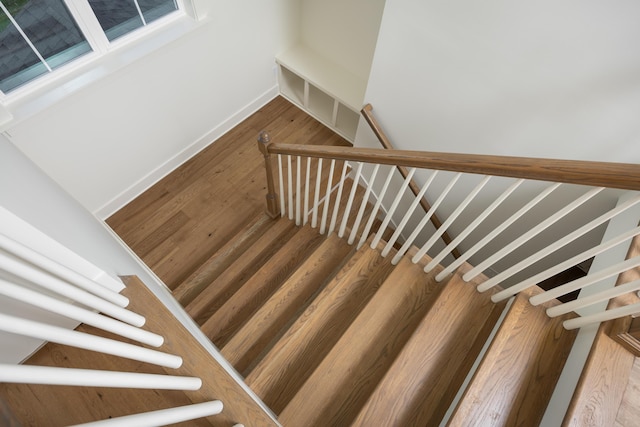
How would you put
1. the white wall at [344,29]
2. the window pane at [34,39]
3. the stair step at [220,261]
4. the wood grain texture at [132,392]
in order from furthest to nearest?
the white wall at [344,29]
the stair step at [220,261]
the window pane at [34,39]
the wood grain texture at [132,392]

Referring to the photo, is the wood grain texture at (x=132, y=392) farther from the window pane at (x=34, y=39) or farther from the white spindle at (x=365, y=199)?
the window pane at (x=34, y=39)

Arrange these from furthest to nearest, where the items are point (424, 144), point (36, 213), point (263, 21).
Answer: point (263, 21) < point (424, 144) < point (36, 213)

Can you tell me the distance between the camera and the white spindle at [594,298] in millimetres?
1062

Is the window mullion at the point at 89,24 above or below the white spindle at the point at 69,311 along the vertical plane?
above

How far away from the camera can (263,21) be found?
3148 millimetres

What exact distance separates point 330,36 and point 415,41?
1414 mm

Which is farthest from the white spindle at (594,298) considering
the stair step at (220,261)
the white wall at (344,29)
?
the white wall at (344,29)

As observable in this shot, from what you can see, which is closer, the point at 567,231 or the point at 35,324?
the point at 35,324

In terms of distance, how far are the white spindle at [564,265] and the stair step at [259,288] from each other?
56.3 inches

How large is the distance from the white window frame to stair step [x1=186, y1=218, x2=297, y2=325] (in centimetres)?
154

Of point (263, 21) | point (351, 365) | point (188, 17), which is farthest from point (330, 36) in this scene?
point (351, 365)

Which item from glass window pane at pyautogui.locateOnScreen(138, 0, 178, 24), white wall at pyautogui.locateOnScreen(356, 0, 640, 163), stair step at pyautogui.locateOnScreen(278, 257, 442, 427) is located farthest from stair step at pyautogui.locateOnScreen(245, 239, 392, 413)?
glass window pane at pyautogui.locateOnScreen(138, 0, 178, 24)

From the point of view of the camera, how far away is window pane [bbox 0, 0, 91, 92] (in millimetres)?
1954

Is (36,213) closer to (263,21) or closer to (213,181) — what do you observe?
(213,181)
